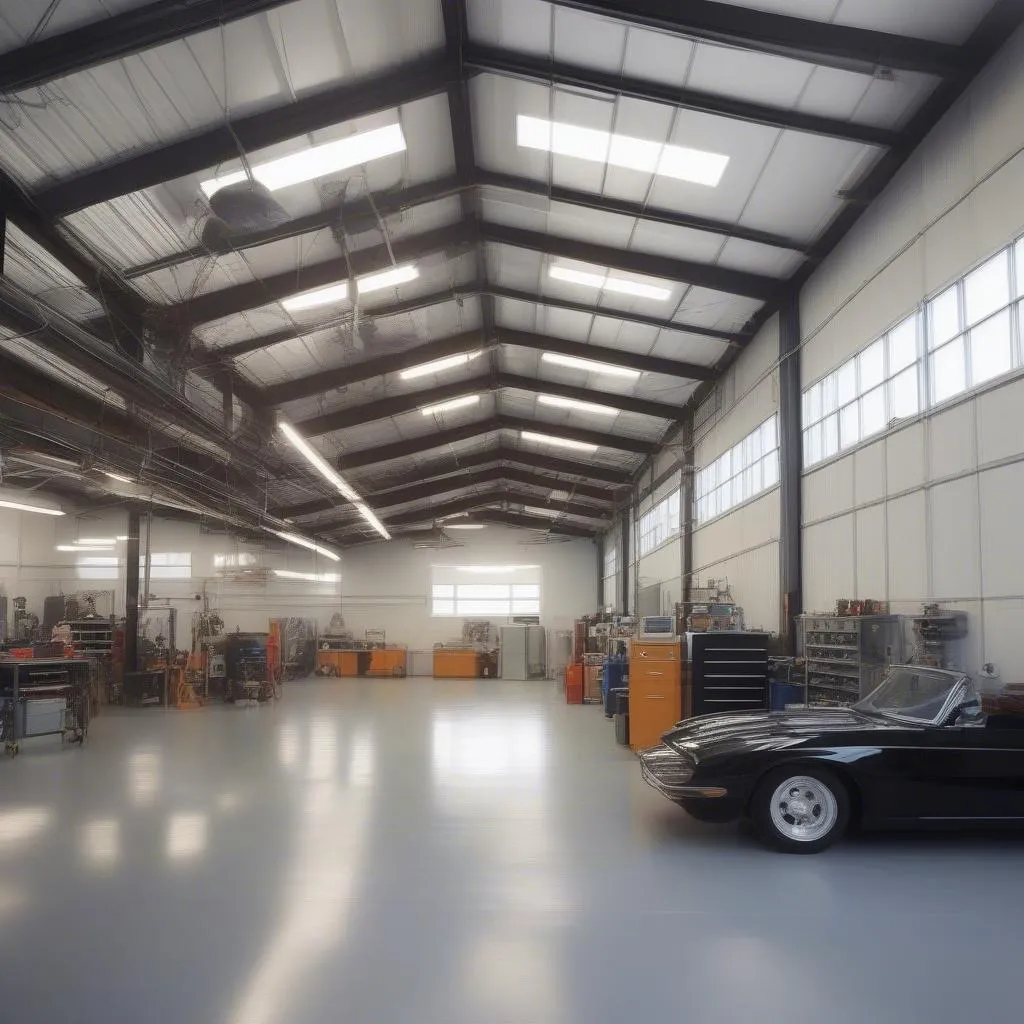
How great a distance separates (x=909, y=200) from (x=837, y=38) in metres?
2.00

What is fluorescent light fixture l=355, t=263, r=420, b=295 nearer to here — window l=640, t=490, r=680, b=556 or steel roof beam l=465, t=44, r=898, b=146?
steel roof beam l=465, t=44, r=898, b=146

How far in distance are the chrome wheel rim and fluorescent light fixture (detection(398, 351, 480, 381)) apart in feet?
29.8

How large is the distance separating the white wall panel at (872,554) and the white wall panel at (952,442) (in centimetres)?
105

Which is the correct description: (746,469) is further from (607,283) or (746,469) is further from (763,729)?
(763,729)

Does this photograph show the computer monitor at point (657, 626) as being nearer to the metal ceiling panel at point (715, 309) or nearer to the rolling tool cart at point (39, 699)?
the metal ceiling panel at point (715, 309)

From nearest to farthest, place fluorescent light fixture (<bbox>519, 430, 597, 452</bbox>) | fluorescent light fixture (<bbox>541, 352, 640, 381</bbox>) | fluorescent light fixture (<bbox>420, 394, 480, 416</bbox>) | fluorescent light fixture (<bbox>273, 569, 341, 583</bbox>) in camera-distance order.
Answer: fluorescent light fixture (<bbox>541, 352, 640, 381</bbox>), fluorescent light fixture (<bbox>420, 394, 480, 416</bbox>), fluorescent light fixture (<bbox>519, 430, 597, 452</bbox>), fluorescent light fixture (<bbox>273, 569, 341, 583</bbox>)

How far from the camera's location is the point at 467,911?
13.6ft

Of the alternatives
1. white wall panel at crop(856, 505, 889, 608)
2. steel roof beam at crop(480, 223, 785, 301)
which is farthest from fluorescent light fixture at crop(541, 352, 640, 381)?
white wall panel at crop(856, 505, 889, 608)

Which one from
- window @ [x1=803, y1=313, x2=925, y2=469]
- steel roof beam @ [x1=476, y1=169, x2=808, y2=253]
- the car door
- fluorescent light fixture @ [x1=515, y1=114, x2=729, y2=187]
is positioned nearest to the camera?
the car door

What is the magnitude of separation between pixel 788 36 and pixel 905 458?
3.80 m

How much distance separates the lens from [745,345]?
41.2ft

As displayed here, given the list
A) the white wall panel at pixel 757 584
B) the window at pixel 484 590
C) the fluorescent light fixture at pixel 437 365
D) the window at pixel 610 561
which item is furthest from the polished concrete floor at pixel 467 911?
the window at pixel 484 590

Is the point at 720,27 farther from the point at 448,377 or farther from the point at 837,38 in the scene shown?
the point at 448,377

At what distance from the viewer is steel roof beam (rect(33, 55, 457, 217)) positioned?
671 centimetres
